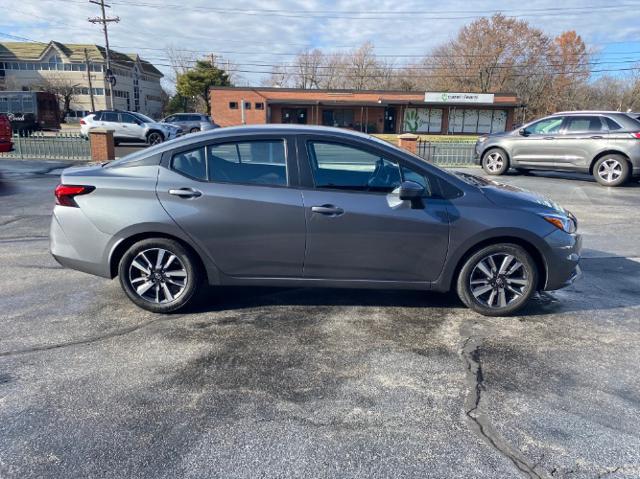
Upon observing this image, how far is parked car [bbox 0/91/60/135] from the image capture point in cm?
3067

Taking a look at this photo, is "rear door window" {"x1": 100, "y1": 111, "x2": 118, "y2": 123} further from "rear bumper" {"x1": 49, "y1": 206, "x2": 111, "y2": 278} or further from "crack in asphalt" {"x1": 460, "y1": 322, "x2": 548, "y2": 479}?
"crack in asphalt" {"x1": 460, "y1": 322, "x2": 548, "y2": 479}

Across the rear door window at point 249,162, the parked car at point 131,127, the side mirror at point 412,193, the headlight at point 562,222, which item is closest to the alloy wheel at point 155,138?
the parked car at point 131,127

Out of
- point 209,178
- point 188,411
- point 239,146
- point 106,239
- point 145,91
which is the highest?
point 145,91

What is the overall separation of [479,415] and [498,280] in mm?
1614

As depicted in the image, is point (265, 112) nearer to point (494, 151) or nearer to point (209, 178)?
point (494, 151)

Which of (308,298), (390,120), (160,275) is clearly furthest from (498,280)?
(390,120)

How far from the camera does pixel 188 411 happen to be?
2.76 metres

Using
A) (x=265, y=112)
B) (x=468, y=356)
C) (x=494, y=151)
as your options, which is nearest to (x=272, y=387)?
(x=468, y=356)

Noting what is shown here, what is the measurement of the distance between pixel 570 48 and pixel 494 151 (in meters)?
61.8

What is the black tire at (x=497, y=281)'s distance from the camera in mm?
4008

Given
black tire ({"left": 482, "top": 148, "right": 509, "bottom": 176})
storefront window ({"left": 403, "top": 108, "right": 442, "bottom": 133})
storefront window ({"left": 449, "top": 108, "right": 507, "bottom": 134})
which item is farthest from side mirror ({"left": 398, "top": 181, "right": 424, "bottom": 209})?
storefront window ({"left": 449, "top": 108, "right": 507, "bottom": 134})

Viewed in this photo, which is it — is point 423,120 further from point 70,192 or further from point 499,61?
point 70,192

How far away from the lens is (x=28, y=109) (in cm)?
3269

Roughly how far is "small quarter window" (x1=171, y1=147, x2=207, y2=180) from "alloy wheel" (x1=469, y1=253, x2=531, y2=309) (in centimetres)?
257
